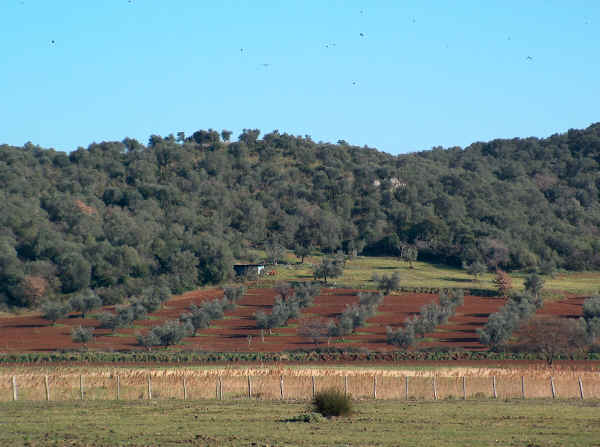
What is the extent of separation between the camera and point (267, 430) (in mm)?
22484

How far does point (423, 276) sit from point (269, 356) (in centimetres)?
4649

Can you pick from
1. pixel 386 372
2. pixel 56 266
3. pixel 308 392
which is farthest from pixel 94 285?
pixel 308 392

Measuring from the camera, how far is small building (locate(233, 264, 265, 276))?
9594 cm

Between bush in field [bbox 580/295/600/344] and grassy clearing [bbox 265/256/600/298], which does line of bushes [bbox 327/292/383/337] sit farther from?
bush in field [bbox 580/295/600/344]

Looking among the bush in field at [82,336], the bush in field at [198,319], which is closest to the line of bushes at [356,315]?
the bush in field at [198,319]

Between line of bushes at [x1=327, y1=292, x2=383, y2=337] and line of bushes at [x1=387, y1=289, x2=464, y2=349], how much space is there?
323 cm

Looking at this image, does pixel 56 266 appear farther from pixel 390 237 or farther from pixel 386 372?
pixel 386 372

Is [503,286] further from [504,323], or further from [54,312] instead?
[54,312]

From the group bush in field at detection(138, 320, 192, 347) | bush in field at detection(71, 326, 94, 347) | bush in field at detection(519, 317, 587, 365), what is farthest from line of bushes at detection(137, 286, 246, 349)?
bush in field at detection(519, 317, 587, 365)

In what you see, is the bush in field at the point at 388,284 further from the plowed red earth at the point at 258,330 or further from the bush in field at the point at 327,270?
the bush in field at the point at 327,270

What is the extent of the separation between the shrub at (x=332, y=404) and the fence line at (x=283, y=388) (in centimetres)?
584

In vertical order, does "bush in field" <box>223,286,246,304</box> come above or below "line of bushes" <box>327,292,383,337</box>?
above

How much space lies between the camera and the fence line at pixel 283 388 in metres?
33.3

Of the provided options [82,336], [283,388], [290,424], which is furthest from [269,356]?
[290,424]
